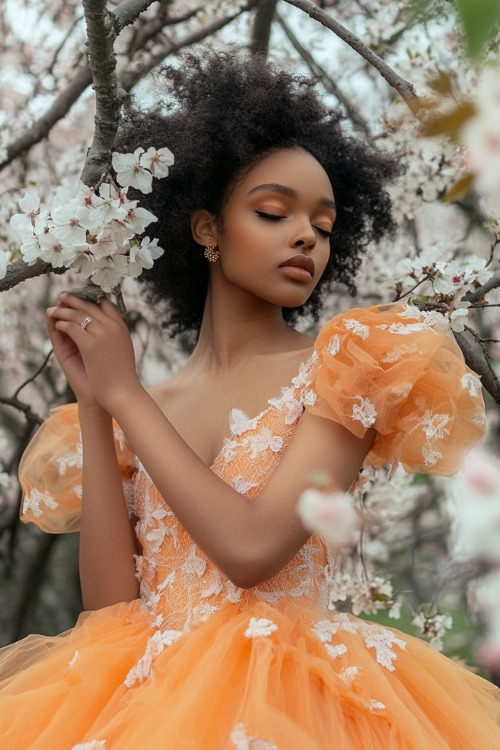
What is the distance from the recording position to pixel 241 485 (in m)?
1.44

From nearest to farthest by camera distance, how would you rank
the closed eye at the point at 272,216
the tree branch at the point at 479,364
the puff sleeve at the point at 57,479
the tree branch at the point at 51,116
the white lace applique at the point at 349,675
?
the white lace applique at the point at 349,675
the closed eye at the point at 272,216
the tree branch at the point at 479,364
the puff sleeve at the point at 57,479
the tree branch at the point at 51,116

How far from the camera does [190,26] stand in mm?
3693

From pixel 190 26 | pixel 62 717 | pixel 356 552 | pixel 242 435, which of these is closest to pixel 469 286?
pixel 242 435

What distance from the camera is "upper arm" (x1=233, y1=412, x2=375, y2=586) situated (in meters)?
1.26

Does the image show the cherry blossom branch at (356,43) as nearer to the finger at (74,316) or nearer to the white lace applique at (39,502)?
the finger at (74,316)

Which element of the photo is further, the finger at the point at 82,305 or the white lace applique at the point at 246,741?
the finger at the point at 82,305

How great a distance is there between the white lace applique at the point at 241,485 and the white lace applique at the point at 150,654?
25 centimetres

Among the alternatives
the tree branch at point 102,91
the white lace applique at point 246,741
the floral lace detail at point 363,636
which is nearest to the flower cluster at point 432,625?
the floral lace detail at point 363,636

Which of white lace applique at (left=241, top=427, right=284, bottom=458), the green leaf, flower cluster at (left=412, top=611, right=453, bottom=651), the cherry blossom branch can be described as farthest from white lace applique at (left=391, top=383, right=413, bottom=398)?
flower cluster at (left=412, top=611, right=453, bottom=651)

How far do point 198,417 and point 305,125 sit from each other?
62cm

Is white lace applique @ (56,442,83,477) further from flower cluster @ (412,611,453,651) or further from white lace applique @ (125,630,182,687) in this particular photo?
→ flower cluster @ (412,611,453,651)

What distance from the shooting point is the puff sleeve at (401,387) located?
4.32 feet

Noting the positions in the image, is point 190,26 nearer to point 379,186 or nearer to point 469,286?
point 379,186

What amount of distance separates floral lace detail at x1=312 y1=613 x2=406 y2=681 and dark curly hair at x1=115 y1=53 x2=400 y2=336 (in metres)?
0.78
